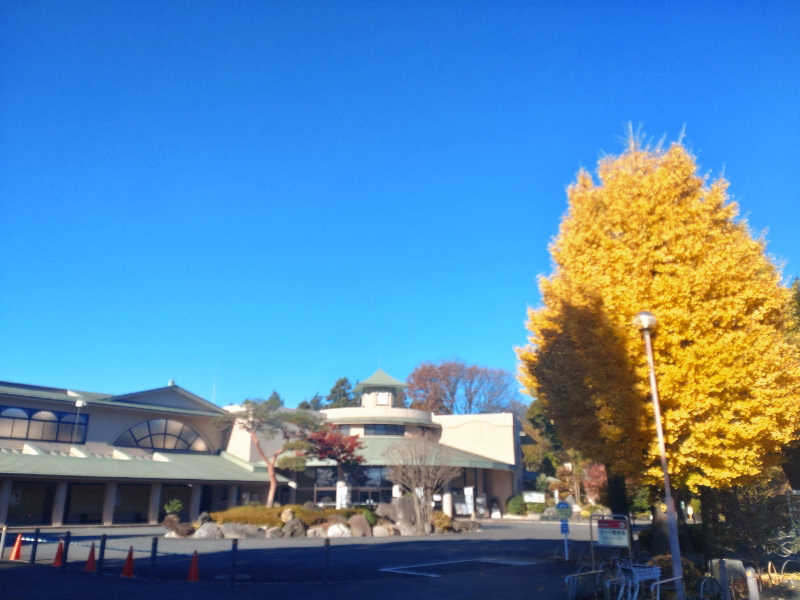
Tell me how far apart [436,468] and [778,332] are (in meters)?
20.5

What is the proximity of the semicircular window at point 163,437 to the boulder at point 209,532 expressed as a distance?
10.8 meters

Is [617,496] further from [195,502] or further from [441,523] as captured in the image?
[195,502]

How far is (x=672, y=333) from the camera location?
40.4 ft

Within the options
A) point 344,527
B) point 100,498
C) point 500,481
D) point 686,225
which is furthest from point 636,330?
point 500,481

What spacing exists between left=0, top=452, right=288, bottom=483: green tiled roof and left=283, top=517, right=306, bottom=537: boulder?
818cm

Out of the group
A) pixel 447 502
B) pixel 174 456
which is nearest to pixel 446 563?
pixel 447 502

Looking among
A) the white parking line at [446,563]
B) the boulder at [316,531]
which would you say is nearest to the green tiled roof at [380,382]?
the boulder at [316,531]

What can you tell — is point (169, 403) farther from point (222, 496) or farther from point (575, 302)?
point (575, 302)

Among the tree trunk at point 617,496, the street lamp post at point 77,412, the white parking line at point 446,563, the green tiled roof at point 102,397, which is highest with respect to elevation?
the green tiled roof at point 102,397

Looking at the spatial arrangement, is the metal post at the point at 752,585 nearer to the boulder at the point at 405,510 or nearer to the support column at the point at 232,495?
the boulder at the point at 405,510

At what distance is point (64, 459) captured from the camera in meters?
29.9

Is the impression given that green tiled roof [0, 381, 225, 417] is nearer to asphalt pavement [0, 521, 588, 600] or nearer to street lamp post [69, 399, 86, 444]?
street lamp post [69, 399, 86, 444]

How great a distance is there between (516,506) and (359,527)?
22.8 metres

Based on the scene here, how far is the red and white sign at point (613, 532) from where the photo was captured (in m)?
12.5
